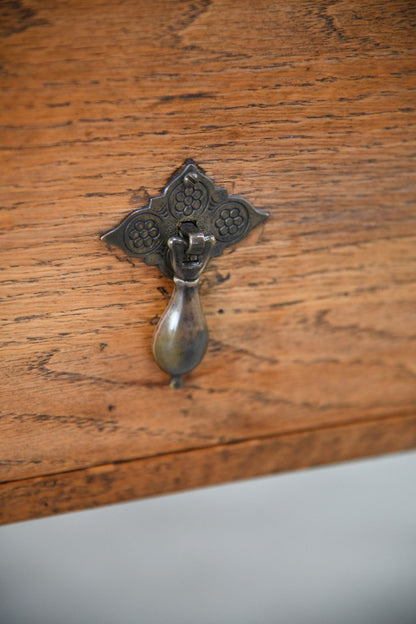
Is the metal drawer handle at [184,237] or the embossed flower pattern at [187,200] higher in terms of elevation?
the embossed flower pattern at [187,200]

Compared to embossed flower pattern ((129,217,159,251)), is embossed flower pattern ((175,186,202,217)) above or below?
above

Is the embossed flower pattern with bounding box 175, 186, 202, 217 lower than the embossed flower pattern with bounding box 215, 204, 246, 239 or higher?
higher

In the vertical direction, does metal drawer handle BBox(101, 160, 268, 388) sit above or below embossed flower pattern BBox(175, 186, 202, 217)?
below

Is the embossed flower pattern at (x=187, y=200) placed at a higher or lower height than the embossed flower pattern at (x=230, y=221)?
higher
